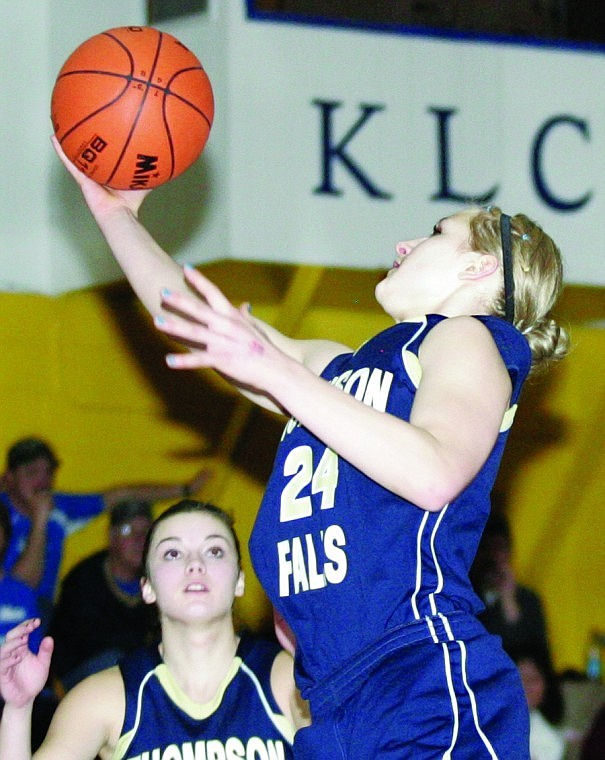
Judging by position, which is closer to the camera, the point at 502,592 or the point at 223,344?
the point at 223,344

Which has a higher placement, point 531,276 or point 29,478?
point 531,276

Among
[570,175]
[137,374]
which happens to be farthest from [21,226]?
[570,175]

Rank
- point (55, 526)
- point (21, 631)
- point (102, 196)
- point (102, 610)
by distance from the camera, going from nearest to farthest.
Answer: point (21, 631), point (102, 196), point (102, 610), point (55, 526)

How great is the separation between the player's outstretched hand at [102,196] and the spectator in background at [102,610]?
2881 millimetres

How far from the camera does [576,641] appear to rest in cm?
864

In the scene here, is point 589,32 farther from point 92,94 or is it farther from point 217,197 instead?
point 92,94

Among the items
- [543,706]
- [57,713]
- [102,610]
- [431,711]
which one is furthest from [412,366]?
[543,706]

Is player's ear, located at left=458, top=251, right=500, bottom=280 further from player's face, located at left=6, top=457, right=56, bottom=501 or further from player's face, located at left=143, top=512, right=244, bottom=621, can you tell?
player's face, located at left=6, top=457, right=56, bottom=501

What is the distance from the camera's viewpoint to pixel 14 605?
6.05 meters

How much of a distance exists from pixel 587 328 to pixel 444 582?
5898mm

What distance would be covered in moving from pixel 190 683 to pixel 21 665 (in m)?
0.63

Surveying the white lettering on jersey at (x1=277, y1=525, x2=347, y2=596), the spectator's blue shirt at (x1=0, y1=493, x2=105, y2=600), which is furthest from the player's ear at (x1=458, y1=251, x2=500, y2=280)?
the spectator's blue shirt at (x1=0, y1=493, x2=105, y2=600)

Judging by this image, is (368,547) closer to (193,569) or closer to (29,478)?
(193,569)

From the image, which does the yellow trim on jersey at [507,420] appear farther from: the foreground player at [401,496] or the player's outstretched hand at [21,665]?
the player's outstretched hand at [21,665]
